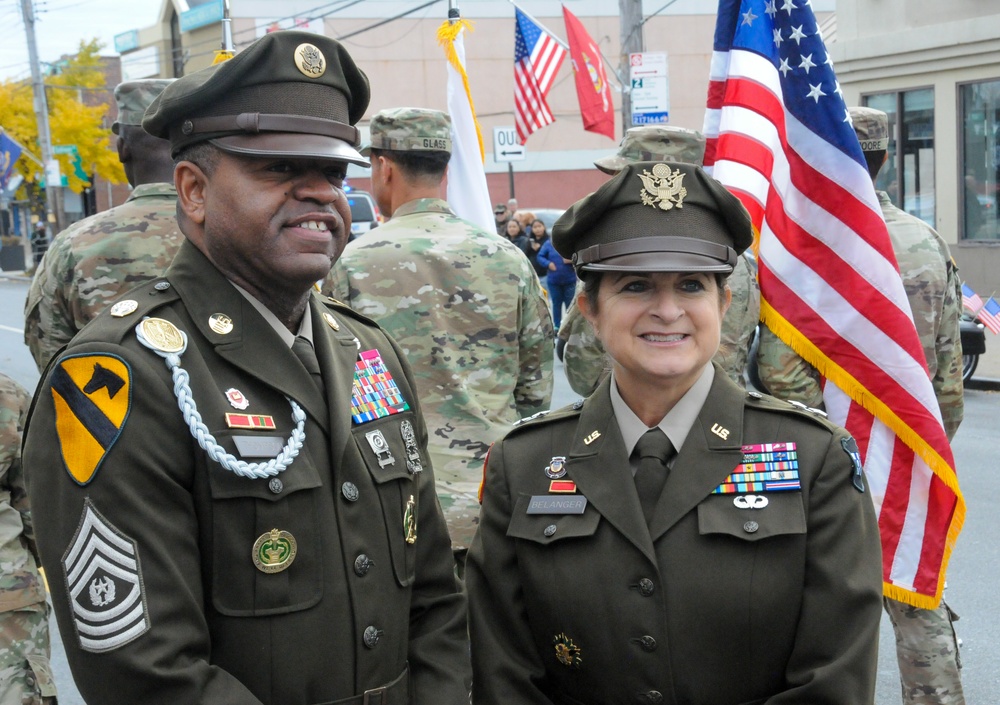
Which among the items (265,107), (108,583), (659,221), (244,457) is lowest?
(108,583)

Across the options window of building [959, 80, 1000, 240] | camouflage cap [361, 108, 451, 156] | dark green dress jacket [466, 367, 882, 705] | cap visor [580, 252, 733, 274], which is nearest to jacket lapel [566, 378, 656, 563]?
dark green dress jacket [466, 367, 882, 705]

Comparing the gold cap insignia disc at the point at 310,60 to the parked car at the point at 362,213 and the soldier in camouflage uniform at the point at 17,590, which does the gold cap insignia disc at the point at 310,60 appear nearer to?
the soldier in camouflage uniform at the point at 17,590

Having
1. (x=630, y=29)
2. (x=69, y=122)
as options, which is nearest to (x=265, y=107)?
(x=630, y=29)

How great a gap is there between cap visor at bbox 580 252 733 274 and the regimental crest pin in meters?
0.12

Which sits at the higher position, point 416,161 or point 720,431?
point 416,161

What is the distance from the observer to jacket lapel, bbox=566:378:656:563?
2.40m

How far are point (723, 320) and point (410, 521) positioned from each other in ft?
8.19

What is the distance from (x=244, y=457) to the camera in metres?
2.13

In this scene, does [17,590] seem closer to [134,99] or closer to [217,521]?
[217,521]

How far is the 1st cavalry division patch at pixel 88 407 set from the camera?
201 cm

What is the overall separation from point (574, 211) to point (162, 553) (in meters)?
1.18

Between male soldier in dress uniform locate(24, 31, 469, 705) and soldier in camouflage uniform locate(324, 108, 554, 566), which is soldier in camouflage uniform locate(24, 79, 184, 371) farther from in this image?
male soldier in dress uniform locate(24, 31, 469, 705)

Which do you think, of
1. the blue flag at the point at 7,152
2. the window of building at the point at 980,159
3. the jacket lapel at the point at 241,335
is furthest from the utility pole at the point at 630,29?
A: the blue flag at the point at 7,152

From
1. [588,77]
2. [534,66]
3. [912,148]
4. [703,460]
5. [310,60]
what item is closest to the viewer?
[310,60]
